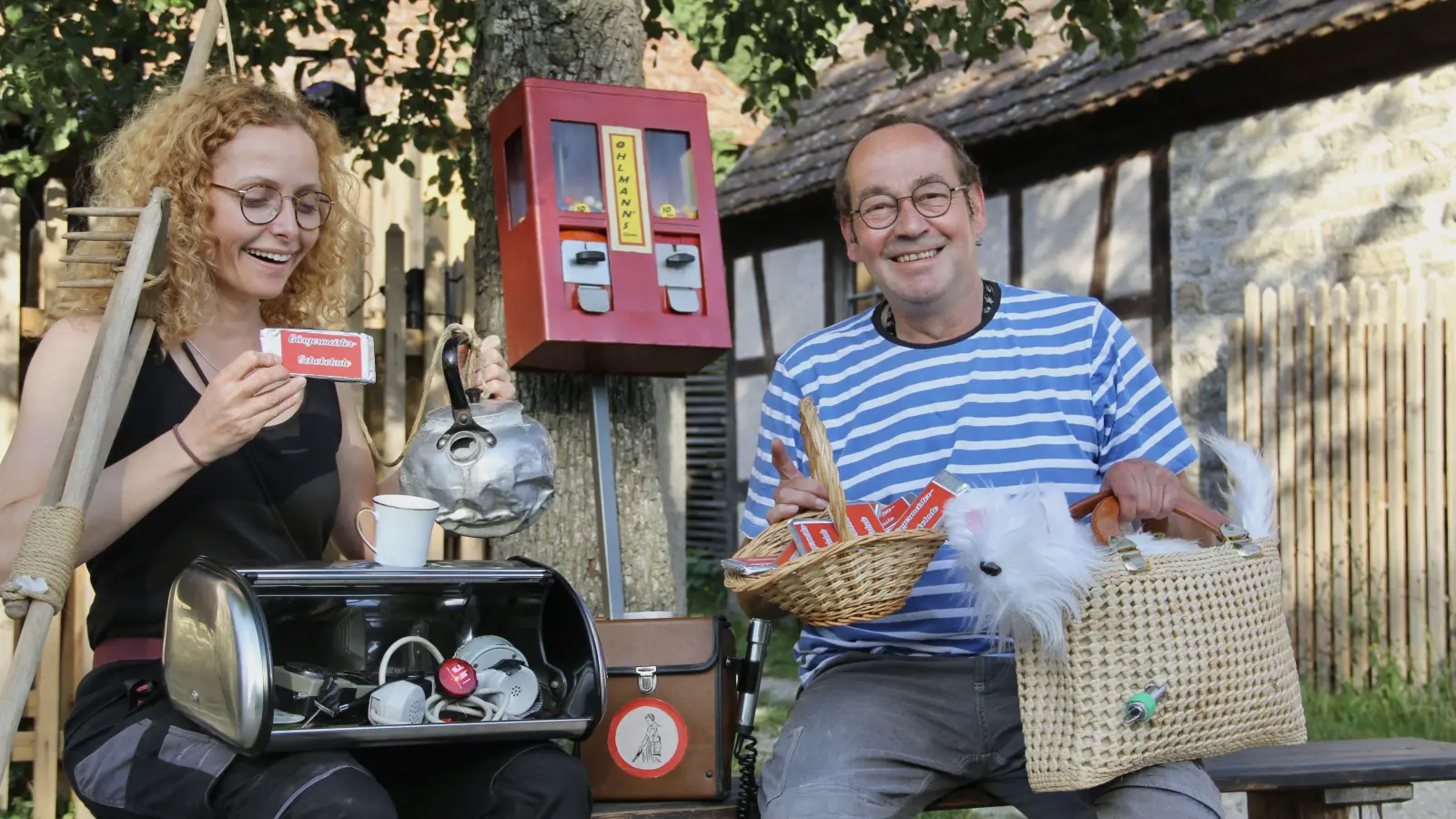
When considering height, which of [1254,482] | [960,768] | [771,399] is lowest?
[960,768]

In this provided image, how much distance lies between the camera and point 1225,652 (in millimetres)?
2301

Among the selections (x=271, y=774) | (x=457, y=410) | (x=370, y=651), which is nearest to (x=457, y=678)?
(x=370, y=651)

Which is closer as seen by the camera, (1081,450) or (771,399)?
(1081,450)

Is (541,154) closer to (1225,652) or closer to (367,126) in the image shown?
(1225,652)

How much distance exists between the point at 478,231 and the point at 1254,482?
2.00 meters

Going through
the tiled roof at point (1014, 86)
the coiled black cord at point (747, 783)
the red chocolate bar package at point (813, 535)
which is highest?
the tiled roof at point (1014, 86)

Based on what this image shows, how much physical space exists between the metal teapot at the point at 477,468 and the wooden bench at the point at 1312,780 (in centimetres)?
60

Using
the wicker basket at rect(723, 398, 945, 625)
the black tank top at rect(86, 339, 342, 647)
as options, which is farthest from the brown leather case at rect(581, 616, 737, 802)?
the black tank top at rect(86, 339, 342, 647)

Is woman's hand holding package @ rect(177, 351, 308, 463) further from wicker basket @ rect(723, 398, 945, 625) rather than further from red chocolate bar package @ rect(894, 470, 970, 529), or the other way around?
red chocolate bar package @ rect(894, 470, 970, 529)

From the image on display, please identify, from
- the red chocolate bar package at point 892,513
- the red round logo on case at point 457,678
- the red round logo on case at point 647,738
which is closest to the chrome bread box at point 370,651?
the red round logo on case at point 457,678

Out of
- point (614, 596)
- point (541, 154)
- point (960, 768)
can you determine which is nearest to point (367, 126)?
point (541, 154)

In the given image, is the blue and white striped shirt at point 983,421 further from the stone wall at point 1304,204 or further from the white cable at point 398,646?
the stone wall at point 1304,204

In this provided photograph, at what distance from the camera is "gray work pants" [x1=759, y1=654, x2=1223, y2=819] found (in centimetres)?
245

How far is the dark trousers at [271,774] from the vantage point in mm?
Result: 2072
